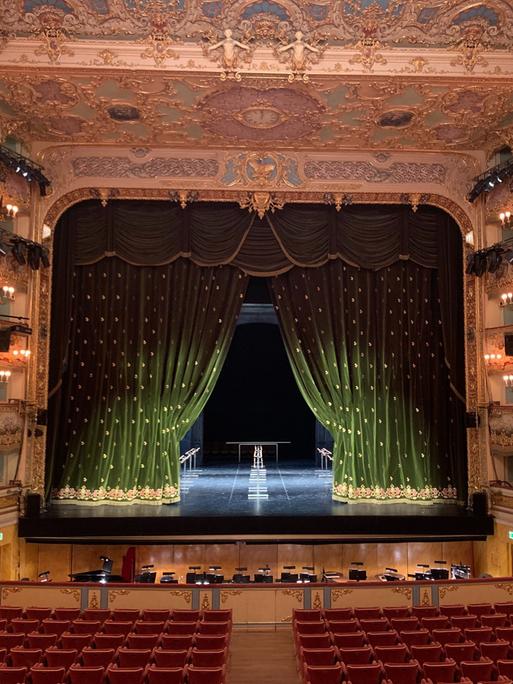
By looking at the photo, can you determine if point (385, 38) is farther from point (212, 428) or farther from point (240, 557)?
point (212, 428)

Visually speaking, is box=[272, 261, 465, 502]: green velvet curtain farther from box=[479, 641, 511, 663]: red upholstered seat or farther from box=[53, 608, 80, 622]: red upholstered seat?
box=[479, 641, 511, 663]: red upholstered seat

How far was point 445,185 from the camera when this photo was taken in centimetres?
1386

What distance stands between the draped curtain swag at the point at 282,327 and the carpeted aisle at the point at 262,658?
6403 millimetres

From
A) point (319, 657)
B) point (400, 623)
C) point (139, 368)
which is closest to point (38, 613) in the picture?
point (319, 657)

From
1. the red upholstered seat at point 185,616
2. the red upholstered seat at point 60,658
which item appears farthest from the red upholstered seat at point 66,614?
the red upholstered seat at point 60,658

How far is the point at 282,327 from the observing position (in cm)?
1441

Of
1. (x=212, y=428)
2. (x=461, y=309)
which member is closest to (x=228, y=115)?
(x=461, y=309)

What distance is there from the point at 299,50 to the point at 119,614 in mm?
8597

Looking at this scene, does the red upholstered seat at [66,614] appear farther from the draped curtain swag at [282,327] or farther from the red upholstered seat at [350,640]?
the draped curtain swag at [282,327]

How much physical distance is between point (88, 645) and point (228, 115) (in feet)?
31.5

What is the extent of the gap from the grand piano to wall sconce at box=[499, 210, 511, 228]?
9959 mm

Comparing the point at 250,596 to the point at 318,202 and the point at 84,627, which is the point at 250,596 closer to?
the point at 84,627

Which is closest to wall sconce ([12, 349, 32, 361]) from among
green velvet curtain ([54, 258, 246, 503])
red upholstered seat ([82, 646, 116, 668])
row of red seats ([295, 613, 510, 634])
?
green velvet curtain ([54, 258, 246, 503])

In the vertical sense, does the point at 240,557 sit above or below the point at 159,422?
below
